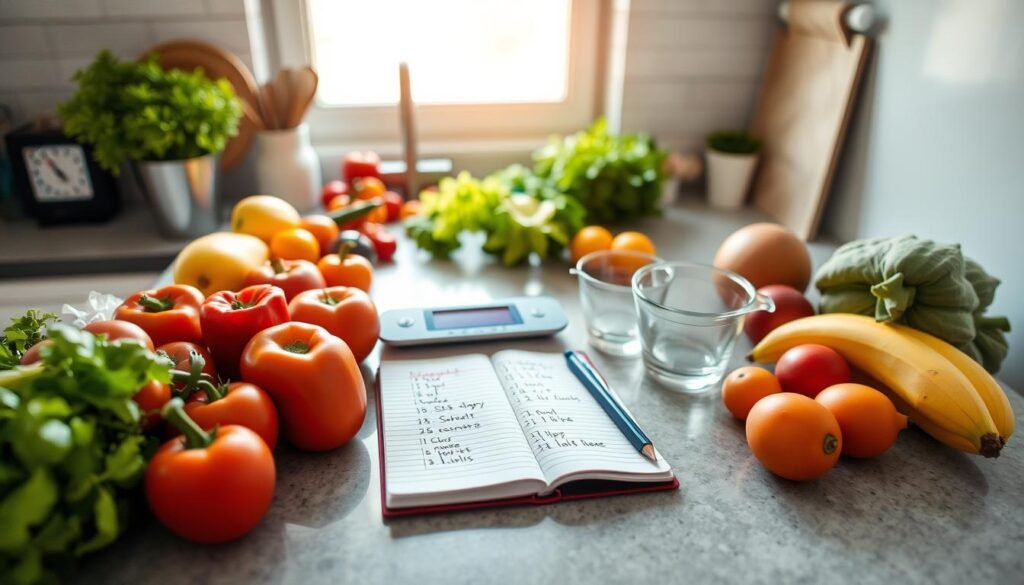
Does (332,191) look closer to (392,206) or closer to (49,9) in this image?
(392,206)

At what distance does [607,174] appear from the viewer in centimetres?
126

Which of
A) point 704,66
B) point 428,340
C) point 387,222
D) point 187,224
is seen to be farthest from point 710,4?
point 187,224

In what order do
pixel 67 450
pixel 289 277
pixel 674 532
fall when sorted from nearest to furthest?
1. pixel 67 450
2. pixel 674 532
3. pixel 289 277

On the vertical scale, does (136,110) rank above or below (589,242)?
above

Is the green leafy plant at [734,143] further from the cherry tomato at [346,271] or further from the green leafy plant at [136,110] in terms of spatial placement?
the green leafy plant at [136,110]

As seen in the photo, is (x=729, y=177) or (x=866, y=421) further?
(x=729, y=177)

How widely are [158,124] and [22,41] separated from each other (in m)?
0.40

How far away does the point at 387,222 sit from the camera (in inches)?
52.9

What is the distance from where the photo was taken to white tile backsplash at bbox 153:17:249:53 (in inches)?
49.9

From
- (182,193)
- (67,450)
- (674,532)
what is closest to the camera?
(67,450)

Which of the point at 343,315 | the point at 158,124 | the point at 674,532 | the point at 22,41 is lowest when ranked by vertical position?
the point at 674,532

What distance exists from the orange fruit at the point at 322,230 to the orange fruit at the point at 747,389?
2.16 feet

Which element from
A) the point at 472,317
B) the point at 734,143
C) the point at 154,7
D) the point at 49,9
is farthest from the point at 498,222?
the point at 49,9

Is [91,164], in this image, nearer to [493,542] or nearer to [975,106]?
[493,542]
